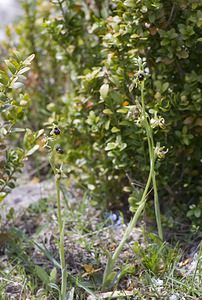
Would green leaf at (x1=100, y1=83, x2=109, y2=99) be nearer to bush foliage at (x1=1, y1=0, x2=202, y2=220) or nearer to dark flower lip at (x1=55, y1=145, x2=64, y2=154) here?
bush foliage at (x1=1, y1=0, x2=202, y2=220)

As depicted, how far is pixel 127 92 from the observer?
8.17ft

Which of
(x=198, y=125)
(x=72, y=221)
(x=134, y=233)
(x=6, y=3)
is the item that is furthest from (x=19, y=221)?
(x=6, y=3)

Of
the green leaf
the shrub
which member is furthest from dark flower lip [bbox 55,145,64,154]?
the green leaf

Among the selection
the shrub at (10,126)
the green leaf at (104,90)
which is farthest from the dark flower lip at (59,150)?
the green leaf at (104,90)

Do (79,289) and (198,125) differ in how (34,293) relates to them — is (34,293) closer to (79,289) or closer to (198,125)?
(79,289)

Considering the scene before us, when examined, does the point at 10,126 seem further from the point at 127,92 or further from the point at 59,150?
the point at 127,92

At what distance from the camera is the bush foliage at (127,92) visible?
2.35 metres

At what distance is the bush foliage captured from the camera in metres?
2.35

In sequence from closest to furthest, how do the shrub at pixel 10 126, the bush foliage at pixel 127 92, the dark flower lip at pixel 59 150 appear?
the dark flower lip at pixel 59 150
the shrub at pixel 10 126
the bush foliage at pixel 127 92

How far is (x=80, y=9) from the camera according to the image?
282 centimetres

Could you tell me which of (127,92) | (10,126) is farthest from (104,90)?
(10,126)

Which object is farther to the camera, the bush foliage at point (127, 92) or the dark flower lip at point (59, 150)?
the bush foliage at point (127, 92)

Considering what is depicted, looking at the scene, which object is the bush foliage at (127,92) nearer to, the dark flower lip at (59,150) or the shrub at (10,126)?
the shrub at (10,126)

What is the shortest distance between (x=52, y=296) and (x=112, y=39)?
1054mm
